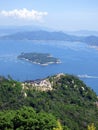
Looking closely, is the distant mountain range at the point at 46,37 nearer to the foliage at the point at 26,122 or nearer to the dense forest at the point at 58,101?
the dense forest at the point at 58,101

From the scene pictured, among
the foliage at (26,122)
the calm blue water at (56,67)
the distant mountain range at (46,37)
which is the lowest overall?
the foliage at (26,122)

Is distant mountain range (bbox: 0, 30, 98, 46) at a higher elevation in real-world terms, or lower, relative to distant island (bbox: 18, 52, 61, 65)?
higher

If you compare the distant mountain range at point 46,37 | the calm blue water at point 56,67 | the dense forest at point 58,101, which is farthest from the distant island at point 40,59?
the dense forest at point 58,101

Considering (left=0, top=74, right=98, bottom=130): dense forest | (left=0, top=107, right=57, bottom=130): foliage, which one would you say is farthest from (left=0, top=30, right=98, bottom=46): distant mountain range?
(left=0, top=107, right=57, bottom=130): foliage

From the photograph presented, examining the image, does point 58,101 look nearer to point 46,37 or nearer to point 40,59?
A: point 40,59

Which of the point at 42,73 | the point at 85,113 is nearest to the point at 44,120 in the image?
the point at 85,113

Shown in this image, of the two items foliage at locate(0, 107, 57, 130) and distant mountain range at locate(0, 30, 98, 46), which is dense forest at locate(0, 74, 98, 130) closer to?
foliage at locate(0, 107, 57, 130)

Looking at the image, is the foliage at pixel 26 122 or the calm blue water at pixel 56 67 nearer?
the foliage at pixel 26 122

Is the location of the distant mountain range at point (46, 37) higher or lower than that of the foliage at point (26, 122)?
higher

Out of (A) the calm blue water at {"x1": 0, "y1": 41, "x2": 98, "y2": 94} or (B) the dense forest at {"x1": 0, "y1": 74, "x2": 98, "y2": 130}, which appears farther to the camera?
(A) the calm blue water at {"x1": 0, "y1": 41, "x2": 98, "y2": 94}
